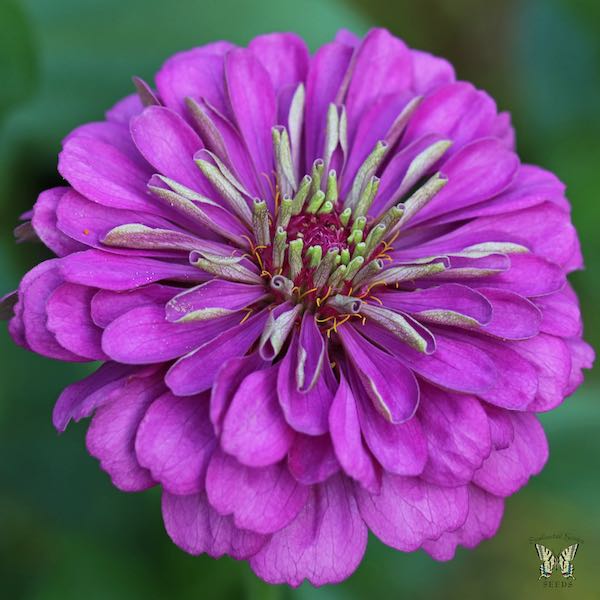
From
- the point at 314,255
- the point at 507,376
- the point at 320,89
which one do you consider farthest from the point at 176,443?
the point at 320,89

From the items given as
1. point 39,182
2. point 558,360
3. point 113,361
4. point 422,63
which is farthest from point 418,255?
point 39,182

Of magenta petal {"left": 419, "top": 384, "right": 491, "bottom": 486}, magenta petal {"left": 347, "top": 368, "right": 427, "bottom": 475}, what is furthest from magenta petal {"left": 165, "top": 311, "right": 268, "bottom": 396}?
magenta petal {"left": 419, "top": 384, "right": 491, "bottom": 486}

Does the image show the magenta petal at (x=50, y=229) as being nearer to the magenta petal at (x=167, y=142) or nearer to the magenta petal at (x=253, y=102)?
the magenta petal at (x=167, y=142)

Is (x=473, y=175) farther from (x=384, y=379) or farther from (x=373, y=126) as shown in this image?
(x=384, y=379)

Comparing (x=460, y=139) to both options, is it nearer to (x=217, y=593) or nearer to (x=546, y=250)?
(x=546, y=250)

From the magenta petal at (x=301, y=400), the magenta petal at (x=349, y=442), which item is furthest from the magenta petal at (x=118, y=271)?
the magenta petal at (x=349, y=442)

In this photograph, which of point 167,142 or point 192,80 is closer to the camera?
point 167,142
